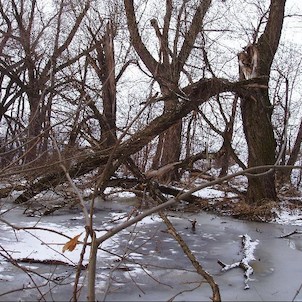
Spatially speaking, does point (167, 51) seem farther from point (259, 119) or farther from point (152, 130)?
point (152, 130)

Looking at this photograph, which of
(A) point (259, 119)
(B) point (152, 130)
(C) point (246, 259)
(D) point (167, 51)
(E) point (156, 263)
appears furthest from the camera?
(D) point (167, 51)

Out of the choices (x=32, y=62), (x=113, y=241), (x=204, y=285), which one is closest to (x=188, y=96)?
(x=113, y=241)

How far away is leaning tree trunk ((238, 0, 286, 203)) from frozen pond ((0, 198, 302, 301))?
4.52 ft

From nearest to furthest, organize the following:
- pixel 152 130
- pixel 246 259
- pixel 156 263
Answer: pixel 156 263
pixel 246 259
pixel 152 130

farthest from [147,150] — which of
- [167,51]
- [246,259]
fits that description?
[246,259]

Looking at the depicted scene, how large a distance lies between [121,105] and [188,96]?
9822mm

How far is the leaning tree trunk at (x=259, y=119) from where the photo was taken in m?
9.38

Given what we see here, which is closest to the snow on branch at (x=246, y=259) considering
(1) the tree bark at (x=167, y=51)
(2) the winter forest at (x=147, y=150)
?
(2) the winter forest at (x=147, y=150)

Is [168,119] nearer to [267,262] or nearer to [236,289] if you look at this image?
[267,262]

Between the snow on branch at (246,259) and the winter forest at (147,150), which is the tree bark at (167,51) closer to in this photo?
the winter forest at (147,150)

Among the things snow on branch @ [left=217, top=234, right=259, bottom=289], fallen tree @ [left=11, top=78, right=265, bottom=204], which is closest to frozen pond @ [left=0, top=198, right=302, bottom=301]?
snow on branch @ [left=217, top=234, right=259, bottom=289]

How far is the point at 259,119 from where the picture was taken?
9406 mm

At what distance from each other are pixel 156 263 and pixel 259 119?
4.90 metres

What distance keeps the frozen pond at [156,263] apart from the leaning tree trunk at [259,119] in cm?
138
